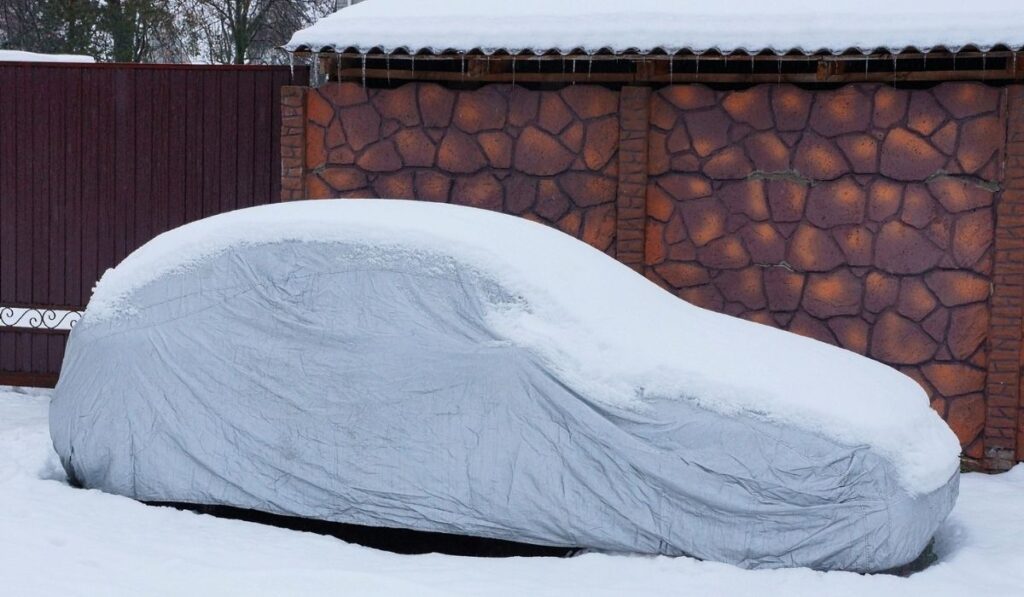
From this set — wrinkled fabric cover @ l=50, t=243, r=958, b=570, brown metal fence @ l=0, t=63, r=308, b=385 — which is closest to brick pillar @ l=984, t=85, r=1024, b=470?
wrinkled fabric cover @ l=50, t=243, r=958, b=570

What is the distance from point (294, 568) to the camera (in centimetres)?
452

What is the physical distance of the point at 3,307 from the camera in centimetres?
878

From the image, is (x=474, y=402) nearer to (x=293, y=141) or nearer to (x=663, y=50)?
(x=663, y=50)

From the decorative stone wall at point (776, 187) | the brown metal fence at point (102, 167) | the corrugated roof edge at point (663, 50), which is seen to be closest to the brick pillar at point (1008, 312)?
the decorative stone wall at point (776, 187)

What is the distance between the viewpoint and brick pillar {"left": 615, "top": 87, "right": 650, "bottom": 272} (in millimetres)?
7617

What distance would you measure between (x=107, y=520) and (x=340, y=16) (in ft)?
13.4

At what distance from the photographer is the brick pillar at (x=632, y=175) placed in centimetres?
762

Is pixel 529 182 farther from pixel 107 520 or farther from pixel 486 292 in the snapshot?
pixel 107 520

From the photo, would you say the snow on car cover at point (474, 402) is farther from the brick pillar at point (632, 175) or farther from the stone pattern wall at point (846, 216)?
the brick pillar at point (632, 175)

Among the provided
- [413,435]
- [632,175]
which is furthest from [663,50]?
[413,435]

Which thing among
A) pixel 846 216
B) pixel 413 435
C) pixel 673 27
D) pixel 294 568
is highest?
pixel 673 27

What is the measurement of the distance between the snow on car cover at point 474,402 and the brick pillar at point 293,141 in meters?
2.53

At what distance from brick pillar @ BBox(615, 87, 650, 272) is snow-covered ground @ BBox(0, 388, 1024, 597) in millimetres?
2948

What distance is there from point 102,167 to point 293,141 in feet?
4.91
